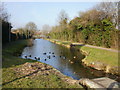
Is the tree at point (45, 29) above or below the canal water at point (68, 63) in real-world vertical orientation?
above

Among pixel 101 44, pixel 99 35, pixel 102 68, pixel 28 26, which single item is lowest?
pixel 102 68

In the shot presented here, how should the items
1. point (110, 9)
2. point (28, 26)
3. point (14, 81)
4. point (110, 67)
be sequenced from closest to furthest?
point (14, 81) < point (110, 67) < point (110, 9) < point (28, 26)

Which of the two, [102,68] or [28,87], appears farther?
[102,68]

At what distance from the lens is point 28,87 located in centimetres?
528

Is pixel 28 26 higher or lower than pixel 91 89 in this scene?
higher

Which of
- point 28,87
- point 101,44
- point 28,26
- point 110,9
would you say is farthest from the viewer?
point 28,26

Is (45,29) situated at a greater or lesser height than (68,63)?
greater

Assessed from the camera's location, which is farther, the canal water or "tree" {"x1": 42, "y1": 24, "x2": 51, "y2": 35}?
"tree" {"x1": 42, "y1": 24, "x2": 51, "y2": 35}

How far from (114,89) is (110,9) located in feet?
87.0

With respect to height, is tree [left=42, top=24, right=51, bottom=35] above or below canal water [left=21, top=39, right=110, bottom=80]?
above

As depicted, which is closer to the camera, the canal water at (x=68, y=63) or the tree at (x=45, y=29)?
the canal water at (x=68, y=63)

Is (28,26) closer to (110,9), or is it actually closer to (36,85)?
(110,9)

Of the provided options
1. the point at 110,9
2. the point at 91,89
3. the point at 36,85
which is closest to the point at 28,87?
the point at 36,85

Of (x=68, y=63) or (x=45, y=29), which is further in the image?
(x=45, y=29)
